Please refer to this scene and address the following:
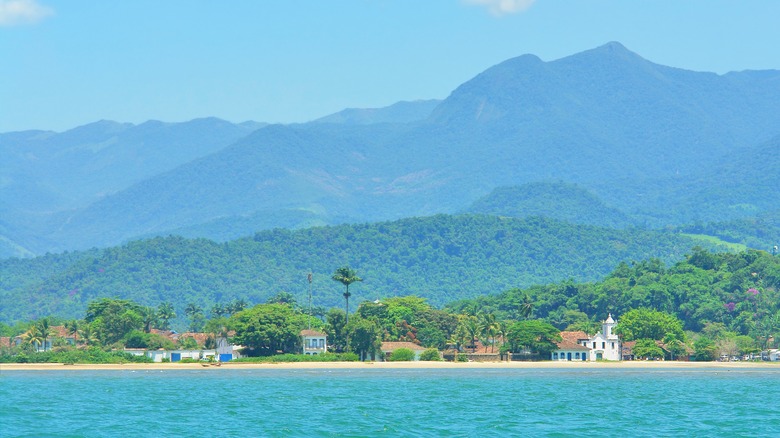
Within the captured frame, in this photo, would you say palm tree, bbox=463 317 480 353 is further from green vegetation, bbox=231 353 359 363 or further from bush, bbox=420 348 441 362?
green vegetation, bbox=231 353 359 363

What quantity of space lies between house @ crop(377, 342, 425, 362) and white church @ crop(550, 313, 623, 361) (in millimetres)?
17359

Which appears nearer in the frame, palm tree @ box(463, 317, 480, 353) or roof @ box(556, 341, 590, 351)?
palm tree @ box(463, 317, 480, 353)

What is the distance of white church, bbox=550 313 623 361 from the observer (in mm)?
161250

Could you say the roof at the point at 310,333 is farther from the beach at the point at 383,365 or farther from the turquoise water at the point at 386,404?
the turquoise water at the point at 386,404

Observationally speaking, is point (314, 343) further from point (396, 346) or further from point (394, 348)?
point (396, 346)

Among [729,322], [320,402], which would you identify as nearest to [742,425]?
[320,402]

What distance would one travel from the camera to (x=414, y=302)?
611ft

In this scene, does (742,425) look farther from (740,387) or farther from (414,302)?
(414,302)

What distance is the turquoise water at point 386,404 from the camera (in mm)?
74750

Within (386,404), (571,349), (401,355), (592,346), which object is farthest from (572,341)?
(386,404)

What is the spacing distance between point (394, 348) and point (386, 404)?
212ft

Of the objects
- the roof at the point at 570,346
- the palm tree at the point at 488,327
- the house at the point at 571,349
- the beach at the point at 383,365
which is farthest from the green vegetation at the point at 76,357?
the roof at the point at 570,346

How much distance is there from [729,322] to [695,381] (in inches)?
3226

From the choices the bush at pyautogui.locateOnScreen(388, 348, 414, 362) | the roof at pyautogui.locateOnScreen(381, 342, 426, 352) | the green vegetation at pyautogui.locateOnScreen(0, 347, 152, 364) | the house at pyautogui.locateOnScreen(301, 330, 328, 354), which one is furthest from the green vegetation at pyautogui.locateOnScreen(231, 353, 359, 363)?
the green vegetation at pyautogui.locateOnScreen(0, 347, 152, 364)
